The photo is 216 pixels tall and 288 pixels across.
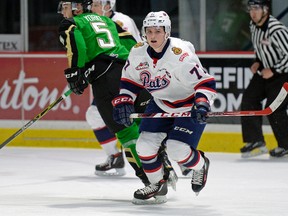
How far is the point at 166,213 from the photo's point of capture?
17.1ft

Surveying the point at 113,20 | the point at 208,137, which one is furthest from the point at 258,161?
the point at 113,20

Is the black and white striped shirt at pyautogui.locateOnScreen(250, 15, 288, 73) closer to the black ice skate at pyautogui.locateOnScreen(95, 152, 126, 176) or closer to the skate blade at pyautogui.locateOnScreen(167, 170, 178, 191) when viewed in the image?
the black ice skate at pyautogui.locateOnScreen(95, 152, 126, 176)

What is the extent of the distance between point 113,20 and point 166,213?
7.48 feet

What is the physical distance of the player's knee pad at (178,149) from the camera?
533 cm

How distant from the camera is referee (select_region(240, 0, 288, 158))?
25.5 feet

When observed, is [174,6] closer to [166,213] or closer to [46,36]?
[46,36]

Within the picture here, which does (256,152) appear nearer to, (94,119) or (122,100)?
A: (94,119)

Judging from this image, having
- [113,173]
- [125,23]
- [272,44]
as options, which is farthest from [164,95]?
[272,44]

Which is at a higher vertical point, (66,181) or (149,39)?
(149,39)

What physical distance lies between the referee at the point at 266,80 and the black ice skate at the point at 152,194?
232 cm

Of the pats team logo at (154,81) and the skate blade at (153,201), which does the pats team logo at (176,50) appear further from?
the skate blade at (153,201)

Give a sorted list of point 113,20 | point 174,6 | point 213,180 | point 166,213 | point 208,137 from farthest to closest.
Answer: point 174,6, point 208,137, point 113,20, point 213,180, point 166,213

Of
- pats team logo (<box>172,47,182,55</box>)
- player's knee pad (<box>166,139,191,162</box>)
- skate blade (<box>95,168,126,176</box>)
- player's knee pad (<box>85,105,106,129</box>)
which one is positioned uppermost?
pats team logo (<box>172,47,182,55</box>)

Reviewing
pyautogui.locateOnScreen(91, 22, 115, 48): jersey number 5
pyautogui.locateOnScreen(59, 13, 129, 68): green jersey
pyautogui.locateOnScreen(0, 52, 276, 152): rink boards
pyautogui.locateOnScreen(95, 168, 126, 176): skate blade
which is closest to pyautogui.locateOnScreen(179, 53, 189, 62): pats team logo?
pyautogui.locateOnScreen(59, 13, 129, 68): green jersey
